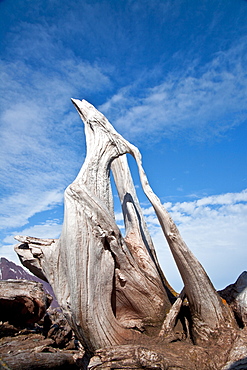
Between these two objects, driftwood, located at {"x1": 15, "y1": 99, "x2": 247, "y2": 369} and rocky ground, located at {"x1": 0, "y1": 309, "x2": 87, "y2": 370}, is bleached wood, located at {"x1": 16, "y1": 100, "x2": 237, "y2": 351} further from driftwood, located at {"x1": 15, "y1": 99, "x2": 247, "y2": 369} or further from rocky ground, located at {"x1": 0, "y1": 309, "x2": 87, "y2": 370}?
rocky ground, located at {"x1": 0, "y1": 309, "x2": 87, "y2": 370}

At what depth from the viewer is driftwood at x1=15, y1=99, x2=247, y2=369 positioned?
4.77m

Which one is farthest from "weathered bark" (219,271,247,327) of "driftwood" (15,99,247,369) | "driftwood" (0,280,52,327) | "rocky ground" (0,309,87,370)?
"driftwood" (0,280,52,327)

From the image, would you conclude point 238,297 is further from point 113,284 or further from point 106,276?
point 106,276

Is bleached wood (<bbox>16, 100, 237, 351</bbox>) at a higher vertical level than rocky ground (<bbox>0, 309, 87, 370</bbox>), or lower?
higher

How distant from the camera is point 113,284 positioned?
→ 5328 mm

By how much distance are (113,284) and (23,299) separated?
2.89 m

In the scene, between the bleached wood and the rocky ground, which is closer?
the bleached wood

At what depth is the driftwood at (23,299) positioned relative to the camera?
22.3 ft

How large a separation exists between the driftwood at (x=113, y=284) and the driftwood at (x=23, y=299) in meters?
1.03

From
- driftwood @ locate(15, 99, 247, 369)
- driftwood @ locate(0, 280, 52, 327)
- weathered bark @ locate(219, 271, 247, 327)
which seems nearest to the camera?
driftwood @ locate(15, 99, 247, 369)

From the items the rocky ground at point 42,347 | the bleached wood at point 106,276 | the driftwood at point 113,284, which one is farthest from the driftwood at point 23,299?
the bleached wood at point 106,276

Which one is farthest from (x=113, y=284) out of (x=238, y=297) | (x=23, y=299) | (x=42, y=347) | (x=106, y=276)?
(x=23, y=299)

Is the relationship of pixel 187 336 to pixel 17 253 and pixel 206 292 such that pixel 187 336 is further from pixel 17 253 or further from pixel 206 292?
pixel 17 253

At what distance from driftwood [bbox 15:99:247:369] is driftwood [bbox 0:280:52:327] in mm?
1029
